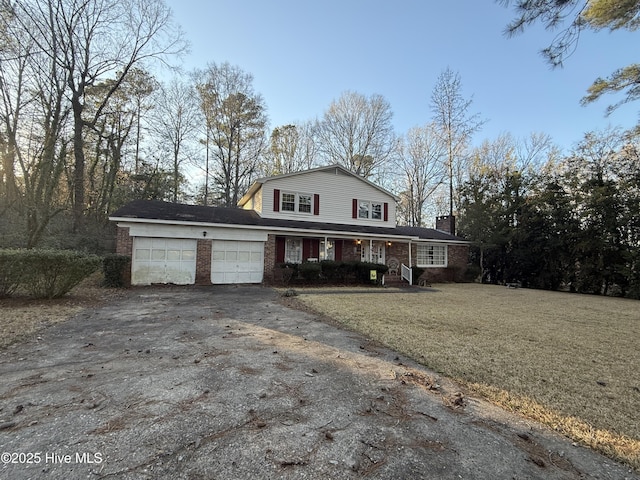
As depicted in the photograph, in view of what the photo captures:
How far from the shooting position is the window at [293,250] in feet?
47.8

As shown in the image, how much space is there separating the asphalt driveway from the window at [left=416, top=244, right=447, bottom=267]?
14486 millimetres

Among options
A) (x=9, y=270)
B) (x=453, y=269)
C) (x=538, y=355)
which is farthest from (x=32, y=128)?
(x=453, y=269)

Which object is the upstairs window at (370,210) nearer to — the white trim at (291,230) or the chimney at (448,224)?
the white trim at (291,230)

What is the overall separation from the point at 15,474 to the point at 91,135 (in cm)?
2294

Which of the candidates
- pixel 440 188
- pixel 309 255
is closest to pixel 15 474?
pixel 309 255

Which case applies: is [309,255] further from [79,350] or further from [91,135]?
[91,135]

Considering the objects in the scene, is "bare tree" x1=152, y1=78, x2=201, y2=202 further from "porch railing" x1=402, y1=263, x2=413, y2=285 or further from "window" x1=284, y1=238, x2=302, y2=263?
"porch railing" x1=402, y1=263, x2=413, y2=285

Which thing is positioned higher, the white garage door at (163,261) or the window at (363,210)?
the window at (363,210)

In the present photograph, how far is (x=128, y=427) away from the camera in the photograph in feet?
7.54

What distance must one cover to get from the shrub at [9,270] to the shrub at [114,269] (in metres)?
3.25

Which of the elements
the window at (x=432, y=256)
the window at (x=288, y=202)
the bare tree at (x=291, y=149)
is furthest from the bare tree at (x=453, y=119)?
the window at (x=288, y=202)

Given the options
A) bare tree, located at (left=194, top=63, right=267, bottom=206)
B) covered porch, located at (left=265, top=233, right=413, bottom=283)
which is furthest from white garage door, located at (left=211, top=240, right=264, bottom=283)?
bare tree, located at (left=194, top=63, right=267, bottom=206)

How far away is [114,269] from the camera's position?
34.2ft

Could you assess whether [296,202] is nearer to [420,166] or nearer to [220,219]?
[220,219]
